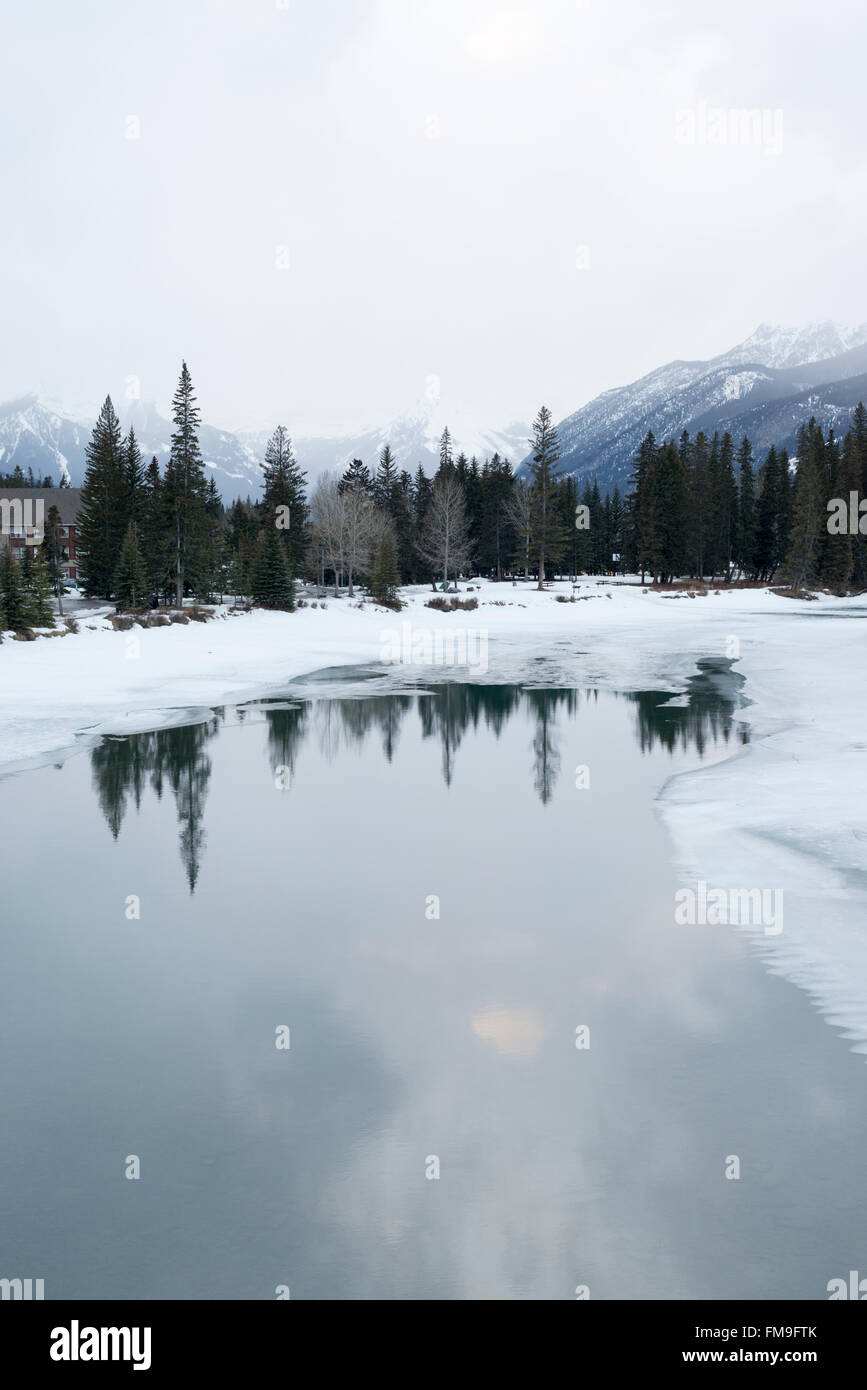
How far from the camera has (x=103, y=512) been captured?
2483 inches

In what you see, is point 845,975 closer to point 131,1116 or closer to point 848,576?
point 131,1116

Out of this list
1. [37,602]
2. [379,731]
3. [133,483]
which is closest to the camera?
[379,731]

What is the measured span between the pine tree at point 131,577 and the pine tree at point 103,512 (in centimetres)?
1145

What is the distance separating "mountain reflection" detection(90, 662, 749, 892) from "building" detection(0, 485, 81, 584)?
233ft

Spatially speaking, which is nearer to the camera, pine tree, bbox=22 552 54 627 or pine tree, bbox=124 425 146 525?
pine tree, bbox=22 552 54 627

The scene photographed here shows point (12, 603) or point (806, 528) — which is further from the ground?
point (806, 528)

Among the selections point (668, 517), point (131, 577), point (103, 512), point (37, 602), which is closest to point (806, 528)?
point (668, 517)

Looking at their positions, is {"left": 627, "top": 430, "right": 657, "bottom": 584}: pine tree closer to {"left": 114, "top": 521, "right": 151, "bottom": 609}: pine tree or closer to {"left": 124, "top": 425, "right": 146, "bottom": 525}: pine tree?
{"left": 124, "top": 425, "right": 146, "bottom": 525}: pine tree

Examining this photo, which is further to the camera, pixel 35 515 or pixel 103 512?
pixel 35 515

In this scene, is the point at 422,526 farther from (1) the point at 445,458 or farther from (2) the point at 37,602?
(2) the point at 37,602

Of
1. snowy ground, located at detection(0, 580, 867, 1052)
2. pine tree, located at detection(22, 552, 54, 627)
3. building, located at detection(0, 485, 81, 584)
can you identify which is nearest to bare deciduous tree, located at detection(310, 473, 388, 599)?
snowy ground, located at detection(0, 580, 867, 1052)

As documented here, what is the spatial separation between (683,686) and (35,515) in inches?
3801

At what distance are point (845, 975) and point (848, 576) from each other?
87.4 meters

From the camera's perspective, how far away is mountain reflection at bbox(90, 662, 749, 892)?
15.9 meters
